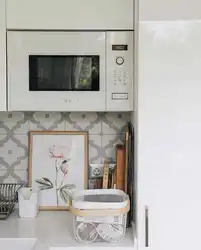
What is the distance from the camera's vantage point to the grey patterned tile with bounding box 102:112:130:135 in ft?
7.59

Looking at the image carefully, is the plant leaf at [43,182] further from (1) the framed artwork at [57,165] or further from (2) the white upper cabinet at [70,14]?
(2) the white upper cabinet at [70,14]

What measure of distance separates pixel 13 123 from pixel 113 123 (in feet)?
1.96

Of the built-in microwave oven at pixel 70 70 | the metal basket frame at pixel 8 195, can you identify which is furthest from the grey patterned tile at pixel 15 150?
the built-in microwave oven at pixel 70 70

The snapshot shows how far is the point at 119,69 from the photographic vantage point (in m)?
1.94

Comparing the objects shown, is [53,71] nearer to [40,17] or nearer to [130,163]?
[40,17]

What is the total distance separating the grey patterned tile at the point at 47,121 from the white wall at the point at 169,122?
Result: 68 centimetres

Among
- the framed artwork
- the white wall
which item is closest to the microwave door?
the white wall

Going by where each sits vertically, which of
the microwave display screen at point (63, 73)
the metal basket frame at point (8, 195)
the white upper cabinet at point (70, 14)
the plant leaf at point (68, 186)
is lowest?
the metal basket frame at point (8, 195)

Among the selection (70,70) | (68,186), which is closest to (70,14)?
(70,70)

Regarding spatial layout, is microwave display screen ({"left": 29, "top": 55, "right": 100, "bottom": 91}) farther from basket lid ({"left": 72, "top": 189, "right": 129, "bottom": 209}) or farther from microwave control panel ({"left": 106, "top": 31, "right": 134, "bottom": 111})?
basket lid ({"left": 72, "top": 189, "right": 129, "bottom": 209})

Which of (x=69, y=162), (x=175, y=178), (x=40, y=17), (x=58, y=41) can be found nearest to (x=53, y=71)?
(x=58, y=41)

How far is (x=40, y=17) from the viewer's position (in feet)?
6.31

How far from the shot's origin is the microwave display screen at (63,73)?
Result: 6.39 ft

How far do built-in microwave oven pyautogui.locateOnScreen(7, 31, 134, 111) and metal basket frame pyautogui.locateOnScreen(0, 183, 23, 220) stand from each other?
0.59m
